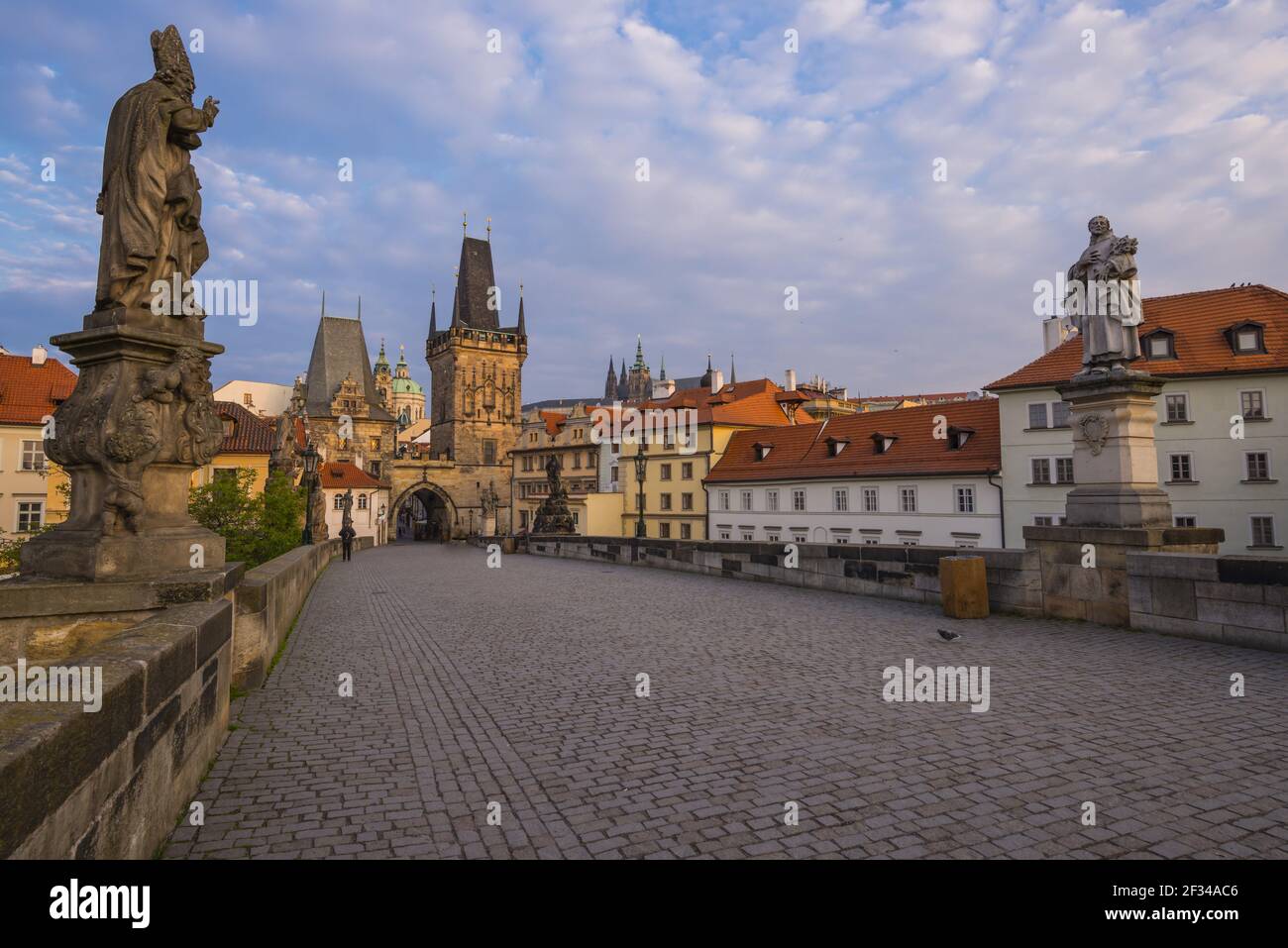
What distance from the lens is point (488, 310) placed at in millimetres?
80688

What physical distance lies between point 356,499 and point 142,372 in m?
57.0

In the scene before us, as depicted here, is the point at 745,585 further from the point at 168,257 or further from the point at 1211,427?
the point at 1211,427

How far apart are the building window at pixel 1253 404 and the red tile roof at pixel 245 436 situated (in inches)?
1877

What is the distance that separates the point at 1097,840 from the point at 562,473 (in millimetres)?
59824

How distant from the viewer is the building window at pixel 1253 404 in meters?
27.9

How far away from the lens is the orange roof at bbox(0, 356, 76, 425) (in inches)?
1361

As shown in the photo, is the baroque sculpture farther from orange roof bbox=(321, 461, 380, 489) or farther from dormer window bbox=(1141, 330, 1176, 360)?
orange roof bbox=(321, 461, 380, 489)

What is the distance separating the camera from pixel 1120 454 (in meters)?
9.20

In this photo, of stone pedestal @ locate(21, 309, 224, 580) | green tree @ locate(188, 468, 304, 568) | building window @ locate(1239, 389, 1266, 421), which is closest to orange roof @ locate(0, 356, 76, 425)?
green tree @ locate(188, 468, 304, 568)

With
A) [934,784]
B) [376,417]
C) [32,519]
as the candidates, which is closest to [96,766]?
[934,784]

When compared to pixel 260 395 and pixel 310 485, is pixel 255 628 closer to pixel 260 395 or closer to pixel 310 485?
pixel 310 485

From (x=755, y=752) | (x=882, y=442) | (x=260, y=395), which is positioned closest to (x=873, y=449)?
(x=882, y=442)

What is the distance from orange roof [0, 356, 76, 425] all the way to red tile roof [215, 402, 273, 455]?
24.3ft
